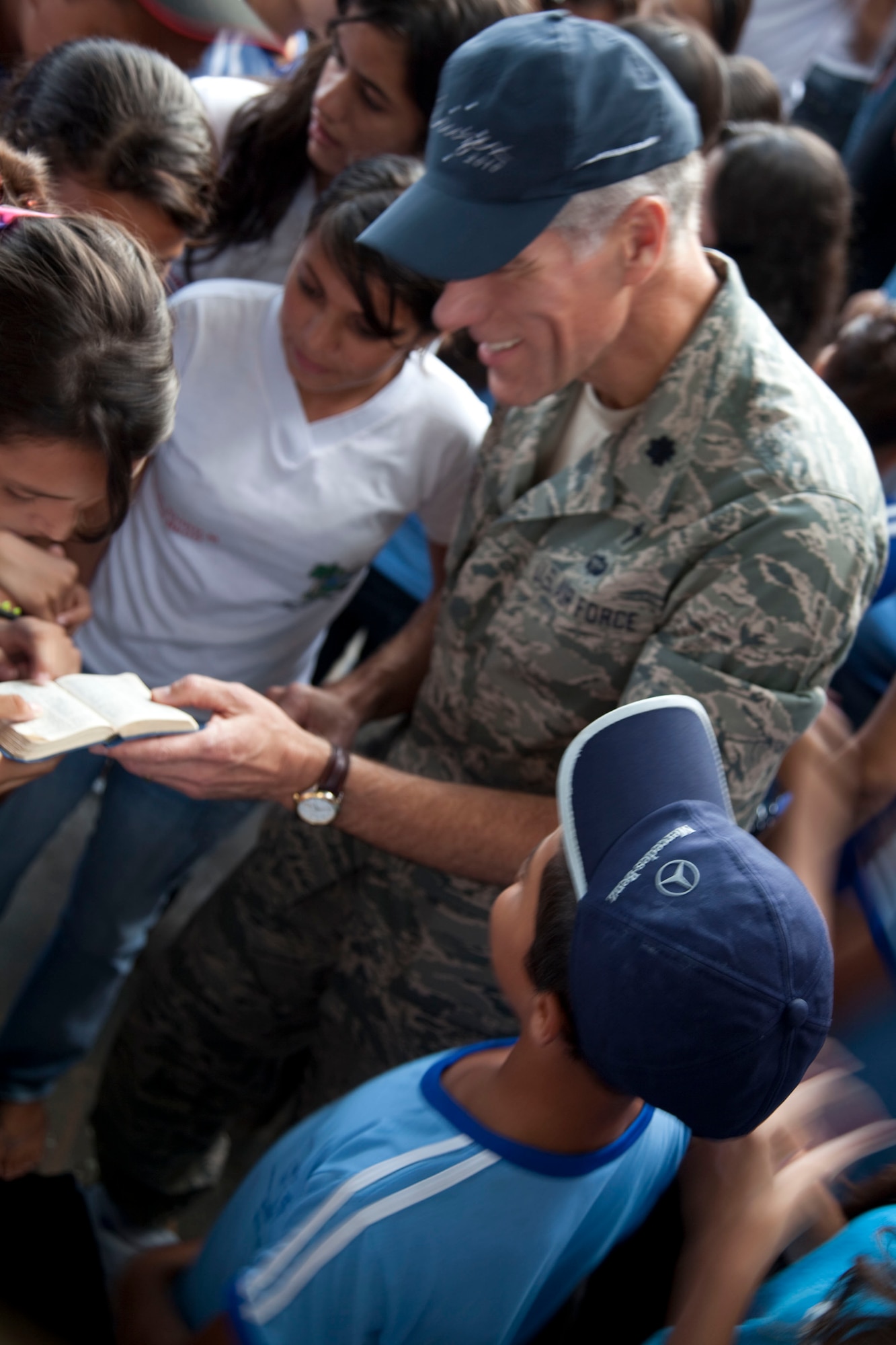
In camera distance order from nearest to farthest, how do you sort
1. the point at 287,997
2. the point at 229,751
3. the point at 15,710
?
the point at 15,710, the point at 229,751, the point at 287,997

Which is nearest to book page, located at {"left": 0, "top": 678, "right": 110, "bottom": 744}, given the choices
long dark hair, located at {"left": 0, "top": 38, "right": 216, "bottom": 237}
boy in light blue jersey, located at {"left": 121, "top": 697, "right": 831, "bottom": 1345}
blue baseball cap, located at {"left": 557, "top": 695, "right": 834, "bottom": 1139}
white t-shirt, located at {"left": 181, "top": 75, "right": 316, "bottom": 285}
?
boy in light blue jersey, located at {"left": 121, "top": 697, "right": 831, "bottom": 1345}

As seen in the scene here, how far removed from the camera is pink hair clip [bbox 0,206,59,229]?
4.40 feet

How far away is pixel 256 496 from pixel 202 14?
1135 millimetres

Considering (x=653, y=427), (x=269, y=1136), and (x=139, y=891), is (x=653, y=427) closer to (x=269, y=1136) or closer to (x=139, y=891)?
(x=139, y=891)

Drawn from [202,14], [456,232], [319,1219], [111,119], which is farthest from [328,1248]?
[202,14]

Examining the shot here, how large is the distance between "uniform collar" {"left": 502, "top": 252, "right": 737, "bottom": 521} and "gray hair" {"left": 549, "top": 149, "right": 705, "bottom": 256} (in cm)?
16

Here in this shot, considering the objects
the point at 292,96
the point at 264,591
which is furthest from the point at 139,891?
the point at 292,96

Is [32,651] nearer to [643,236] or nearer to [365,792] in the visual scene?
[365,792]

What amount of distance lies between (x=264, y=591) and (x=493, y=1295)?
1258mm

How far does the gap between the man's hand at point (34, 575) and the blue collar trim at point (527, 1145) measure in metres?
1.03

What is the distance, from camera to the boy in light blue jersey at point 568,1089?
3.42 ft

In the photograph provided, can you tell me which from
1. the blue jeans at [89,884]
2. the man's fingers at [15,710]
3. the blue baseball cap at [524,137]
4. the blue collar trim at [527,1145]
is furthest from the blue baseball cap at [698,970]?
the blue jeans at [89,884]

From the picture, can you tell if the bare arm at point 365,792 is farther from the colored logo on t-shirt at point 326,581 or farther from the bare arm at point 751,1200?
the bare arm at point 751,1200

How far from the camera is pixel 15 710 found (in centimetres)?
142
